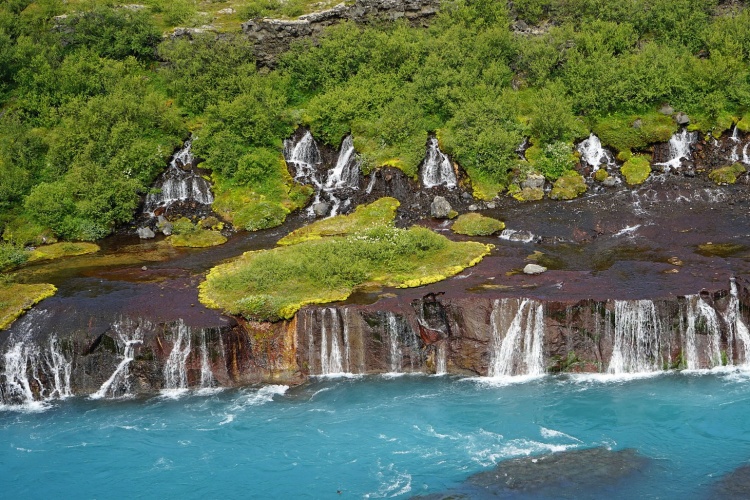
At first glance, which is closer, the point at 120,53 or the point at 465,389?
the point at 465,389

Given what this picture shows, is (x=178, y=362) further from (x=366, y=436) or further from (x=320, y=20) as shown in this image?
(x=320, y=20)

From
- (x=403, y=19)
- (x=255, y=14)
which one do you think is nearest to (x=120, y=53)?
(x=255, y=14)

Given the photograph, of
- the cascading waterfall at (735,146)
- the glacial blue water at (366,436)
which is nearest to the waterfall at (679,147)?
the cascading waterfall at (735,146)

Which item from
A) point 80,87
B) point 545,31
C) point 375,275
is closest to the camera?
point 375,275

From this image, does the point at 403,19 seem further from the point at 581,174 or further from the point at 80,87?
the point at 80,87

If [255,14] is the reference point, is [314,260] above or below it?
below
